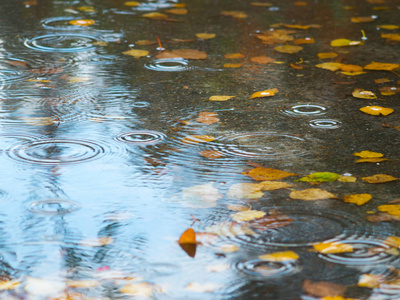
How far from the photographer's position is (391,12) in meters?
4.14

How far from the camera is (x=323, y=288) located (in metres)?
1.28

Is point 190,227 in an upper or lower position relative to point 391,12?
lower

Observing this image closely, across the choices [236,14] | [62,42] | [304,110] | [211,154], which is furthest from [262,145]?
[236,14]

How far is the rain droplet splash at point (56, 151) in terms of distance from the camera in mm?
1953

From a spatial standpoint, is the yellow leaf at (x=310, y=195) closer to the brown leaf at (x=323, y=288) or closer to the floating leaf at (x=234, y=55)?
the brown leaf at (x=323, y=288)

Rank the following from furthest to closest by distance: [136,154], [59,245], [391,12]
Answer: [391,12] → [136,154] → [59,245]

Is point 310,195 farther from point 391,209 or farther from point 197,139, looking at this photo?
point 197,139

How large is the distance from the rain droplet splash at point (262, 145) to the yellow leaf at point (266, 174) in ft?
0.38

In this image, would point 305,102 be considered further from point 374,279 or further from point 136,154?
point 374,279

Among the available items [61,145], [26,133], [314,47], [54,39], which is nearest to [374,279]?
[61,145]

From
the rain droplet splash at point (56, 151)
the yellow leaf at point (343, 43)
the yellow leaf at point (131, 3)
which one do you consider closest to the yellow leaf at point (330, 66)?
the yellow leaf at point (343, 43)

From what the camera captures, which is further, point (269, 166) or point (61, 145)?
point (61, 145)

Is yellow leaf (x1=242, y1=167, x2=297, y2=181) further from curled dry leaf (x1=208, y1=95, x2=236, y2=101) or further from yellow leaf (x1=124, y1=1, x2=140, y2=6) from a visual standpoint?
yellow leaf (x1=124, y1=1, x2=140, y2=6)

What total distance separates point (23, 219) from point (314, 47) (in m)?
2.33
